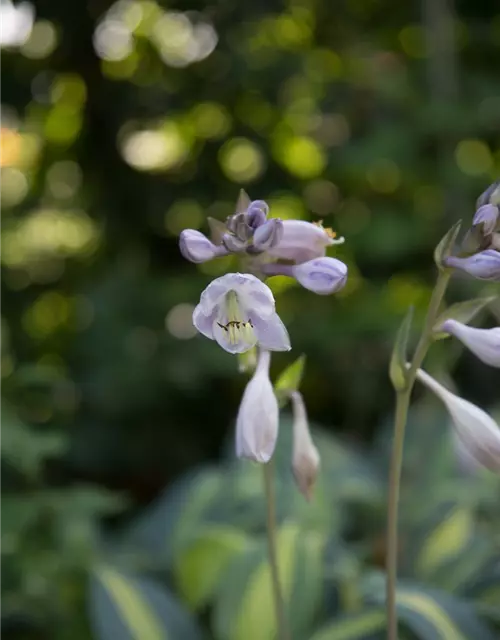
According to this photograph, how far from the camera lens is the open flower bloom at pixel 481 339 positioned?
0.77 m

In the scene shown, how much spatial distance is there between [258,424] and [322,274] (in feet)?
0.54

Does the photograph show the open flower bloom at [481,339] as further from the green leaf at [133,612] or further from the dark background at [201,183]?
the dark background at [201,183]

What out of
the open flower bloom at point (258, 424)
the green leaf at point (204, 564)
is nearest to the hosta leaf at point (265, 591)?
the green leaf at point (204, 564)

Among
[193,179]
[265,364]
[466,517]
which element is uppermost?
[265,364]

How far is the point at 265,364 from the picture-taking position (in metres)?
0.83

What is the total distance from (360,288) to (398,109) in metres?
0.53

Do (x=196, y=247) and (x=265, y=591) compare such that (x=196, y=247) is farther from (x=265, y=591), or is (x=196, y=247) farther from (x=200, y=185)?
(x=200, y=185)

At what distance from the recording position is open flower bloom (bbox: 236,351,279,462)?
0.76 metres

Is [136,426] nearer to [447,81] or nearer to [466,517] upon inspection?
[466,517]

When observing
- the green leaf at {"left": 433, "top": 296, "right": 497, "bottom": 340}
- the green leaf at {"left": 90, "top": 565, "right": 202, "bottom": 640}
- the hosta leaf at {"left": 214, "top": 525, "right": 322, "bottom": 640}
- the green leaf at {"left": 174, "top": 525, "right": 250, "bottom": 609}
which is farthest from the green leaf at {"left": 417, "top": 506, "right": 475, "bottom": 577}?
the green leaf at {"left": 433, "top": 296, "right": 497, "bottom": 340}

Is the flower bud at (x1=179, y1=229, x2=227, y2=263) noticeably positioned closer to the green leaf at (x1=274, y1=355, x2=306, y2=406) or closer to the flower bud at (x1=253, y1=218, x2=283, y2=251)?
the flower bud at (x1=253, y1=218, x2=283, y2=251)

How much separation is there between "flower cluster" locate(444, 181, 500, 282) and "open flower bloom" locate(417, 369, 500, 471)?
0.13m

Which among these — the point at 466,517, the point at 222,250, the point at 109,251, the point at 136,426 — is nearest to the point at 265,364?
the point at 222,250

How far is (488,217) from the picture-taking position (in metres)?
0.74
